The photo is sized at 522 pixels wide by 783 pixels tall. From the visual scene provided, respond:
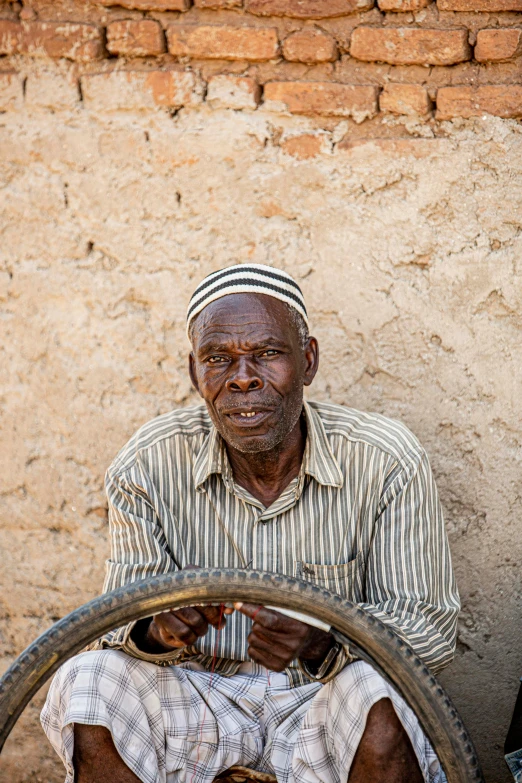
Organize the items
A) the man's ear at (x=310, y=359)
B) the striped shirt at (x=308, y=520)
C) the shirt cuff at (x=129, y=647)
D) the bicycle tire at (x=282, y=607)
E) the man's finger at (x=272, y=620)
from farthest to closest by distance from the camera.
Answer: the man's ear at (x=310, y=359)
the striped shirt at (x=308, y=520)
the shirt cuff at (x=129, y=647)
the man's finger at (x=272, y=620)
the bicycle tire at (x=282, y=607)

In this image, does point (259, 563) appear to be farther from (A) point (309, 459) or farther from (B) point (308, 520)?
(A) point (309, 459)

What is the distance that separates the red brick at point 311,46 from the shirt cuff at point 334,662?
62.4 inches

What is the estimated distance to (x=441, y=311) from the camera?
99.8 inches

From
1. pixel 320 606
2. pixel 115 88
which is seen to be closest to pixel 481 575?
pixel 320 606

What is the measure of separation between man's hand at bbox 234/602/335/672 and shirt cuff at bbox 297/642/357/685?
13mm

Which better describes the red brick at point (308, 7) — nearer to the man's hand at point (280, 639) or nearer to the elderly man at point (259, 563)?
the elderly man at point (259, 563)

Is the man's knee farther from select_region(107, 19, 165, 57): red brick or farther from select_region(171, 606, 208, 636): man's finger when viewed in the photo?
select_region(107, 19, 165, 57): red brick

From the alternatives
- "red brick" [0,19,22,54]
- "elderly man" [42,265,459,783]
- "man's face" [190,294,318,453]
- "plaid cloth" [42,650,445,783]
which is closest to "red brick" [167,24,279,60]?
"red brick" [0,19,22,54]

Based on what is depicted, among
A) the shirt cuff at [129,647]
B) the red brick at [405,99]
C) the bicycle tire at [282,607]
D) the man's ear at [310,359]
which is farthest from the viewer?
the red brick at [405,99]

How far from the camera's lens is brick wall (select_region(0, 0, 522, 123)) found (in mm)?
2418

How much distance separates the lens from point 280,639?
188 centimetres

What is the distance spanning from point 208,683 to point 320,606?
1.90 ft

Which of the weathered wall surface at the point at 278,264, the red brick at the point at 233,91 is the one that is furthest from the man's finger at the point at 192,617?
the red brick at the point at 233,91

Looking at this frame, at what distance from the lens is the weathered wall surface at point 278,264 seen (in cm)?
251
